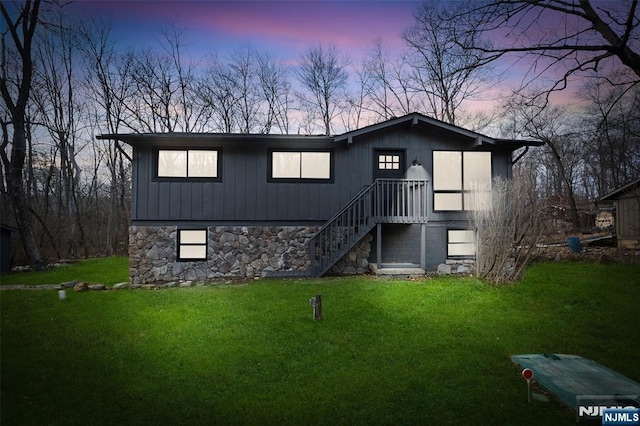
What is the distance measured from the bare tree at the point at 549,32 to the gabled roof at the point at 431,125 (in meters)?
5.56

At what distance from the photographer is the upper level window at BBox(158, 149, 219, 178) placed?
37.0 ft

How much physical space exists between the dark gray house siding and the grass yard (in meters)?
2.23

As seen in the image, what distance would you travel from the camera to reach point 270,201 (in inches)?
447

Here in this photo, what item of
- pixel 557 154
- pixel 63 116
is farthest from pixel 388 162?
pixel 63 116

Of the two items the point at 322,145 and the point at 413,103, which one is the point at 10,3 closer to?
the point at 322,145

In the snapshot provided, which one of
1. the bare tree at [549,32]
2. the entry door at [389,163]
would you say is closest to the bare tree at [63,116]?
the entry door at [389,163]

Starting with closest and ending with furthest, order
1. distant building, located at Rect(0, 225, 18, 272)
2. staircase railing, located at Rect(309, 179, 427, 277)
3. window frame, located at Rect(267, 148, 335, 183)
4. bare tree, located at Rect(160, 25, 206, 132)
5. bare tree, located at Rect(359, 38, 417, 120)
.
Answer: staircase railing, located at Rect(309, 179, 427, 277) < window frame, located at Rect(267, 148, 335, 183) < distant building, located at Rect(0, 225, 18, 272) < bare tree, located at Rect(160, 25, 206, 132) < bare tree, located at Rect(359, 38, 417, 120)

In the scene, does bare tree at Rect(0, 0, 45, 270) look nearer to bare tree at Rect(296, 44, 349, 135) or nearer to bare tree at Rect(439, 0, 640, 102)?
bare tree at Rect(296, 44, 349, 135)

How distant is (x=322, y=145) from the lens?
11484 millimetres

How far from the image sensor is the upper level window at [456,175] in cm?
1193

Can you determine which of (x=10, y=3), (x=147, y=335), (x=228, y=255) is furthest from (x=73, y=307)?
(x=10, y=3)

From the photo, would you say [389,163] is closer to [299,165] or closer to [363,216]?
[363,216]

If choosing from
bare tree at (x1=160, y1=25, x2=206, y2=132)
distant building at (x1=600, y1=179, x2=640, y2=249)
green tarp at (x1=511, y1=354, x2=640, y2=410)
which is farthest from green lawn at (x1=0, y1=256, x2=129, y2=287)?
distant building at (x1=600, y1=179, x2=640, y2=249)

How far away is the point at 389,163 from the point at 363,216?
6.62 feet
